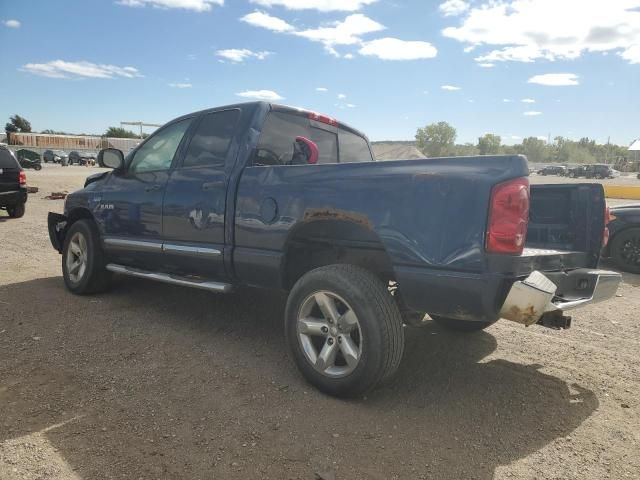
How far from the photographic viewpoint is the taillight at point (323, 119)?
4.34 metres

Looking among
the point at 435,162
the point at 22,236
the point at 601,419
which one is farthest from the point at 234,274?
Result: the point at 22,236

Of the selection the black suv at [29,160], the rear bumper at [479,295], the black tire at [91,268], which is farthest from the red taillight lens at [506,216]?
the black suv at [29,160]

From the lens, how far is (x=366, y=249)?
330 centimetres

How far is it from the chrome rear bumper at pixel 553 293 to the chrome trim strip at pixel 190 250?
2215 millimetres

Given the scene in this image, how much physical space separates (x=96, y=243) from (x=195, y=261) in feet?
5.45

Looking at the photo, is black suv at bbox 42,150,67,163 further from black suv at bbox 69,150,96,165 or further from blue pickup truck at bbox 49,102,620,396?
blue pickup truck at bbox 49,102,620,396

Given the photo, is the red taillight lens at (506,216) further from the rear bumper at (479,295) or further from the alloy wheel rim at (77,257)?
the alloy wheel rim at (77,257)

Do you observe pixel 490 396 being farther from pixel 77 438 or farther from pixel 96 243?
pixel 96 243

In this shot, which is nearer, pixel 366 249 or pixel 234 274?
pixel 366 249

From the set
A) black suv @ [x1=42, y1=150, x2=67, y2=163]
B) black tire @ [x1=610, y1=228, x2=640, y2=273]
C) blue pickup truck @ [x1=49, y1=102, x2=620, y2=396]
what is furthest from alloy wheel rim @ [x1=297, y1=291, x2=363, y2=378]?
→ black suv @ [x1=42, y1=150, x2=67, y2=163]

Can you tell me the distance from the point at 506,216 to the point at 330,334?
1289 mm

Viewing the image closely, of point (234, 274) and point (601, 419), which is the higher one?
point (234, 274)

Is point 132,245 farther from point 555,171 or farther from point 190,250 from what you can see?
point 555,171

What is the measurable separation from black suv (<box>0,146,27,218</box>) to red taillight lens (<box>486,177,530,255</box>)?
11944 mm
